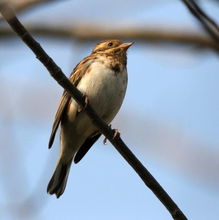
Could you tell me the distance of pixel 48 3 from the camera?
15.3 ft

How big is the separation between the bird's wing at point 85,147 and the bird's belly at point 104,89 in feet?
1.25

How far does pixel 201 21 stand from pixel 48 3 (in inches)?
86.1

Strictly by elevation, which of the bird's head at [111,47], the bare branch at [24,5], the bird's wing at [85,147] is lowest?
the bird's wing at [85,147]

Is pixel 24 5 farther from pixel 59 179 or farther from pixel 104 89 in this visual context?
pixel 59 179

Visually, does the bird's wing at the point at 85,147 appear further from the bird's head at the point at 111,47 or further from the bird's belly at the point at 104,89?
the bird's head at the point at 111,47

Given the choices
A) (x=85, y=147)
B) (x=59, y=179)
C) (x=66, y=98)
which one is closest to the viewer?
(x=66, y=98)

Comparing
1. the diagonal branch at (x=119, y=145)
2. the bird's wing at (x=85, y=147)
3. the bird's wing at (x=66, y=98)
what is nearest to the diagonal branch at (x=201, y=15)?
the diagonal branch at (x=119, y=145)

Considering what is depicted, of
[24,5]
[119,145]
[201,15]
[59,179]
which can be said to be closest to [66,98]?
[59,179]

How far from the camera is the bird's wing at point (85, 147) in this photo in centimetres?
571

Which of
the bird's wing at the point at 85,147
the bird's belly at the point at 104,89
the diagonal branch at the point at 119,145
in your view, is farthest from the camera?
the bird's wing at the point at 85,147

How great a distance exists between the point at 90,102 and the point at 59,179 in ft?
2.96

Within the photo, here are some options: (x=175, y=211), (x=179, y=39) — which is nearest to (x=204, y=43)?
(x=179, y=39)

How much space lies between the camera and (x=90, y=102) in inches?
206

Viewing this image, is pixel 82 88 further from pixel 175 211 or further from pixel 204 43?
pixel 175 211
